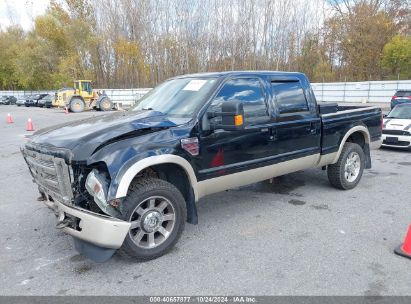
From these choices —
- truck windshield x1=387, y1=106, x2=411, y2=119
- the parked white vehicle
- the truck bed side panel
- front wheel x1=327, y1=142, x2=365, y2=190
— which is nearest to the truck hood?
the truck bed side panel

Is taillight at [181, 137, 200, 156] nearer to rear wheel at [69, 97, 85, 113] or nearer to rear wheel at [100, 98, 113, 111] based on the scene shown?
rear wheel at [100, 98, 113, 111]

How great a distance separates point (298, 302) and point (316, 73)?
4084cm

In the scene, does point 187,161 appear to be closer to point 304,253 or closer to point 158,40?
point 304,253

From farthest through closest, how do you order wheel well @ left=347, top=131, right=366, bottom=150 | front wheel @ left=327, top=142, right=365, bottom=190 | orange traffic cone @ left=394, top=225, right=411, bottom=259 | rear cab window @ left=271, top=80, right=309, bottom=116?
wheel well @ left=347, top=131, right=366, bottom=150 → front wheel @ left=327, top=142, right=365, bottom=190 → rear cab window @ left=271, top=80, right=309, bottom=116 → orange traffic cone @ left=394, top=225, right=411, bottom=259

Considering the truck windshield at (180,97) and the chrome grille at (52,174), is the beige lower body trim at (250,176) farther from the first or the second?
the chrome grille at (52,174)

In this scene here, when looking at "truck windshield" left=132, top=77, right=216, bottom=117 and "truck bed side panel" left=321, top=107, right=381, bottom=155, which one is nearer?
"truck windshield" left=132, top=77, right=216, bottom=117

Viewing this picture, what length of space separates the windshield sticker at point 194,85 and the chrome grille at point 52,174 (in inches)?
72.2

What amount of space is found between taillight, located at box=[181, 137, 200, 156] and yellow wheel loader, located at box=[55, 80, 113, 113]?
25.5m

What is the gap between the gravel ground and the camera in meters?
3.13

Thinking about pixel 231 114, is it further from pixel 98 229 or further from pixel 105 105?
pixel 105 105

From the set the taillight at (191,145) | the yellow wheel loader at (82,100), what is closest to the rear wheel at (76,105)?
the yellow wheel loader at (82,100)

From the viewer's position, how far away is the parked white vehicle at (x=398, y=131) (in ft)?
30.3

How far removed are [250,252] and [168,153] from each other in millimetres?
1409

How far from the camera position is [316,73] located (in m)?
40.3
